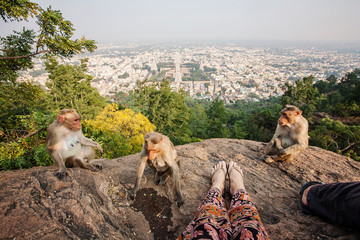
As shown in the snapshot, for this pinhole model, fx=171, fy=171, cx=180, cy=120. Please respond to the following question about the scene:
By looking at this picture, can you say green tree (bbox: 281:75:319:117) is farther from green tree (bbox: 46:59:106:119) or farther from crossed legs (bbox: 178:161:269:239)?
green tree (bbox: 46:59:106:119)

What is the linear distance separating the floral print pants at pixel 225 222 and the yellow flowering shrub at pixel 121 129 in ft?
22.6

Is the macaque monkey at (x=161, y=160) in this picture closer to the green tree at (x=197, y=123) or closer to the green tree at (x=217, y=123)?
the green tree at (x=217, y=123)

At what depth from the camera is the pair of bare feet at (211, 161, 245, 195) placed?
302 centimetres

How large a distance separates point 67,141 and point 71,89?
57.0ft

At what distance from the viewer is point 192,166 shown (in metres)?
4.21

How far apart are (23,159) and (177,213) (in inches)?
207

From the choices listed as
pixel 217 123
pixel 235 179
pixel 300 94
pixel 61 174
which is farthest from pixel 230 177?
pixel 300 94

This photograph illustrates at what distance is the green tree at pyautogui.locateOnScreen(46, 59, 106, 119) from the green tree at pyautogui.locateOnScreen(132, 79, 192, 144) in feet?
16.6

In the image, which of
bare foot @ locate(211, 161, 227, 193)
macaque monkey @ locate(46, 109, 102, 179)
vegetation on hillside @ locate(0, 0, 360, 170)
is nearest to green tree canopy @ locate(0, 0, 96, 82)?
vegetation on hillside @ locate(0, 0, 360, 170)

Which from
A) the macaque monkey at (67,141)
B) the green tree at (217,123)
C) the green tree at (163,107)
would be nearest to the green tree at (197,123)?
the green tree at (217,123)

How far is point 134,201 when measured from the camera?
2994mm

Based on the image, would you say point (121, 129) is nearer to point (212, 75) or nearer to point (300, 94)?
point (300, 94)

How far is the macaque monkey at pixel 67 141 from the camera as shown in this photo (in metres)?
3.08

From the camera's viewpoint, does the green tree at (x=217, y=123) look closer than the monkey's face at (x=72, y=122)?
No
